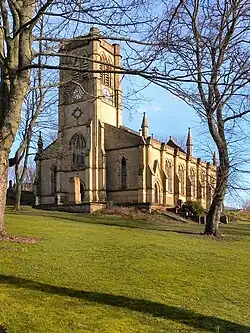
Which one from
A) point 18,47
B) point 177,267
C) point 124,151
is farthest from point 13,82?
point 124,151

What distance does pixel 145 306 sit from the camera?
6.50m

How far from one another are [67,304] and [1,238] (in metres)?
5.53

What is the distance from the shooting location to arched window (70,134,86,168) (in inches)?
2093

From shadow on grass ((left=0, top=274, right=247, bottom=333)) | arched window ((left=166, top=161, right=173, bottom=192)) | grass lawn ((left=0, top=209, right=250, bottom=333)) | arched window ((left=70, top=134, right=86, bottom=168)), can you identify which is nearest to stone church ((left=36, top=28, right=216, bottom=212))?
arched window ((left=70, top=134, right=86, bottom=168))

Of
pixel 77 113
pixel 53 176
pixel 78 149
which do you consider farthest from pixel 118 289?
pixel 53 176

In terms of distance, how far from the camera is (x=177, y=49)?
23.5 ft

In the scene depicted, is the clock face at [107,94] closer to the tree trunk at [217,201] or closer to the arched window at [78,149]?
the tree trunk at [217,201]

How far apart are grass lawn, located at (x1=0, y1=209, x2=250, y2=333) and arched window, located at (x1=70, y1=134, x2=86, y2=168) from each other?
4106cm

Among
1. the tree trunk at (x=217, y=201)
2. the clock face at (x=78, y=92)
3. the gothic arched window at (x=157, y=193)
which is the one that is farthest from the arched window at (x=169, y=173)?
the clock face at (x=78, y=92)

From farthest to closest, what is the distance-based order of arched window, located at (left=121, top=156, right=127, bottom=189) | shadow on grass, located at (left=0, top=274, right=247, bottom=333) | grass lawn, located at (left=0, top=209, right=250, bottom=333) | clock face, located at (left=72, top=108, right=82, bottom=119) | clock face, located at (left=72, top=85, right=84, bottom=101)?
clock face, located at (left=72, top=108, right=82, bottom=119) < arched window, located at (left=121, top=156, right=127, bottom=189) < clock face, located at (left=72, top=85, right=84, bottom=101) < shadow on grass, located at (left=0, top=274, right=247, bottom=333) < grass lawn, located at (left=0, top=209, right=250, bottom=333)

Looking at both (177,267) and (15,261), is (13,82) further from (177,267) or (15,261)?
(177,267)

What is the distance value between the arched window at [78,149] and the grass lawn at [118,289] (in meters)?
41.1

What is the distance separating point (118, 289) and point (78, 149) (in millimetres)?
47247

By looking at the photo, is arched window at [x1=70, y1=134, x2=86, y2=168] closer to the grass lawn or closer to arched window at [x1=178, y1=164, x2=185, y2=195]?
arched window at [x1=178, y1=164, x2=185, y2=195]
